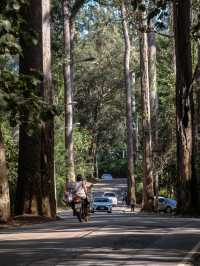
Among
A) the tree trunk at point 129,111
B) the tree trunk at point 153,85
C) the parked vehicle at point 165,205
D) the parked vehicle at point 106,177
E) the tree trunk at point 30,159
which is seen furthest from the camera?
the parked vehicle at point 106,177

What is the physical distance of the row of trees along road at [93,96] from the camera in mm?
11414

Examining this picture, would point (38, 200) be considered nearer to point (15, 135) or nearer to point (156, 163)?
point (15, 135)

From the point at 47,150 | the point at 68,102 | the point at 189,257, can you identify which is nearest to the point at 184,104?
the point at 47,150

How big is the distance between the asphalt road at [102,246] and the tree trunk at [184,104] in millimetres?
10106

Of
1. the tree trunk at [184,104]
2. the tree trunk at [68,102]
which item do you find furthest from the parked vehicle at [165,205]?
the tree trunk at [184,104]

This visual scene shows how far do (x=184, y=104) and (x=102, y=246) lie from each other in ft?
50.2

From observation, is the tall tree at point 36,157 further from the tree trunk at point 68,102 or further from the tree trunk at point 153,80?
the tree trunk at point 68,102

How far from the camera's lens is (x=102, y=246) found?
13711 mm

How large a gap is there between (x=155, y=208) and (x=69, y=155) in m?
11.2

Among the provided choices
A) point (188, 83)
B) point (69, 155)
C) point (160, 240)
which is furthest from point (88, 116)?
point (160, 240)

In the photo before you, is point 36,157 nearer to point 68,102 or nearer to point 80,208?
point 80,208

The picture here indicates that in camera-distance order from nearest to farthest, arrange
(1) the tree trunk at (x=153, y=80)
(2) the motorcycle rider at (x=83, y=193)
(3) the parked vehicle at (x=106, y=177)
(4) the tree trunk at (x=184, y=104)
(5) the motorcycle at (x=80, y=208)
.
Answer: (5) the motorcycle at (x=80, y=208) → (2) the motorcycle rider at (x=83, y=193) → (4) the tree trunk at (x=184, y=104) → (1) the tree trunk at (x=153, y=80) → (3) the parked vehicle at (x=106, y=177)

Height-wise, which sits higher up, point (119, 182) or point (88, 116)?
point (88, 116)

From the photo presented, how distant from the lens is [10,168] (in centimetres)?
4303
